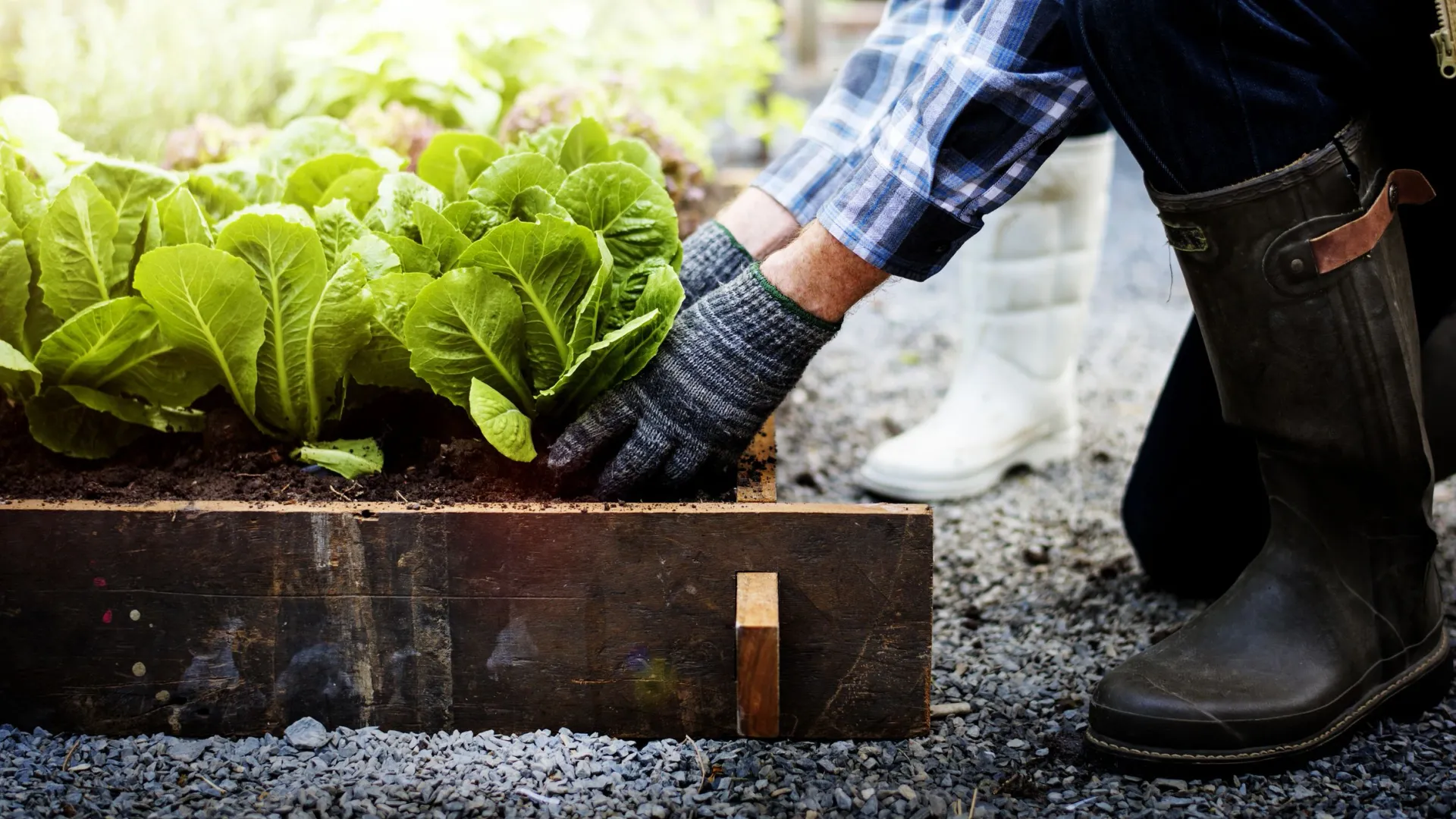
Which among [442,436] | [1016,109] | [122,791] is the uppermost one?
[1016,109]

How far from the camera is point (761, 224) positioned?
1656mm

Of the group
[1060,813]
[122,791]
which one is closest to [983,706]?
[1060,813]

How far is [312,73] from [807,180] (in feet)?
5.03

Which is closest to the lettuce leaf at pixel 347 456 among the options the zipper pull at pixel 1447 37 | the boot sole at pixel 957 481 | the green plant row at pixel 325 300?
the green plant row at pixel 325 300

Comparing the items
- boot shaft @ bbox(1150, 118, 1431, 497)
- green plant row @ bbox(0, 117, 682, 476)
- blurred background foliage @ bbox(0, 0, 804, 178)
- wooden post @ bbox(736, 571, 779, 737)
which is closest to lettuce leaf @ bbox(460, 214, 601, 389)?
green plant row @ bbox(0, 117, 682, 476)

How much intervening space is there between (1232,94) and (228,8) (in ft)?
9.43

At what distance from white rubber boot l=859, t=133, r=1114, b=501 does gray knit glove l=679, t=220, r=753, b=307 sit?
2.71 ft

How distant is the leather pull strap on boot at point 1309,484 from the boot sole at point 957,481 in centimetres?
90

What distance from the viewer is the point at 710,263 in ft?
5.16

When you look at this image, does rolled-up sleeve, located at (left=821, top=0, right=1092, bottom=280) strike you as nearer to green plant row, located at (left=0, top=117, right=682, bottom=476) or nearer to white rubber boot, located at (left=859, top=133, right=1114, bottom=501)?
green plant row, located at (left=0, top=117, right=682, bottom=476)

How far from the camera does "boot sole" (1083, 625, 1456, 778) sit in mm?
1251

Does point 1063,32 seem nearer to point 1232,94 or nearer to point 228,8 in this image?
point 1232,94

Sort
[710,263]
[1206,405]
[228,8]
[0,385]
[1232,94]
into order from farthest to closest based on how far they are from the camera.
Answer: [228,8], [1206,405], [710,263], [0,385], [1232,94]

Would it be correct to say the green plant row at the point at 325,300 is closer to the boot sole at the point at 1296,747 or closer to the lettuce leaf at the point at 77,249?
the lettuce leaf at the point at 77,249
